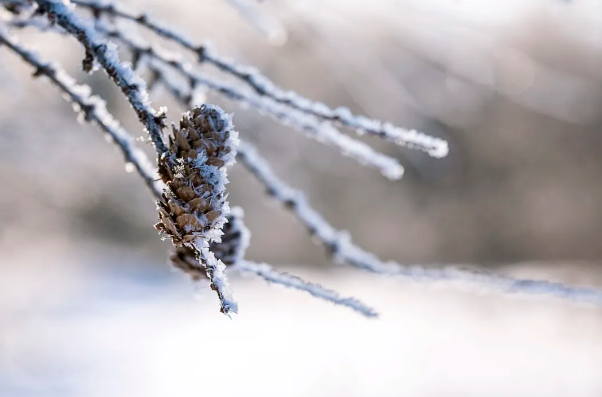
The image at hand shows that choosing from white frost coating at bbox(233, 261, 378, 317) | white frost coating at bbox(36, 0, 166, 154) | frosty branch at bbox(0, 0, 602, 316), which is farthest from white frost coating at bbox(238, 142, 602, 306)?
white frost coating at bbox(36, 0, 166, 154)

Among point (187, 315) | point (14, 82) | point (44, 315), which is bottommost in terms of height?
point (14, 82)

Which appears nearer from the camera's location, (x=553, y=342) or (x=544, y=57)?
(x=553, y=342)

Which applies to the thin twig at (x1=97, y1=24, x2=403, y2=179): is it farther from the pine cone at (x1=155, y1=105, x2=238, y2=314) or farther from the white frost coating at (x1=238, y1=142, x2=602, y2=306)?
the pine cone at (x1=155, y1=105, x2=238, y2=314)

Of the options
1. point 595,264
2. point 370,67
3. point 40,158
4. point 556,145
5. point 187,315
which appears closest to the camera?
point 370,67

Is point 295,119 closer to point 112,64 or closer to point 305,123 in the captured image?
point 305,123

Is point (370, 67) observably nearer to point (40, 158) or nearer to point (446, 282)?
point (446, 282)

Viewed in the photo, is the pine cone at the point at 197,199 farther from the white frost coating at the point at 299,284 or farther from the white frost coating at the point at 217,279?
the white frost coating at the point at 299,284

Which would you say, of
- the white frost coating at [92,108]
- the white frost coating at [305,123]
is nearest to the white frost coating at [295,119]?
the white frost coating at [305,123]

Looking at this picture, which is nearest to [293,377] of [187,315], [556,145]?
[187,315]
